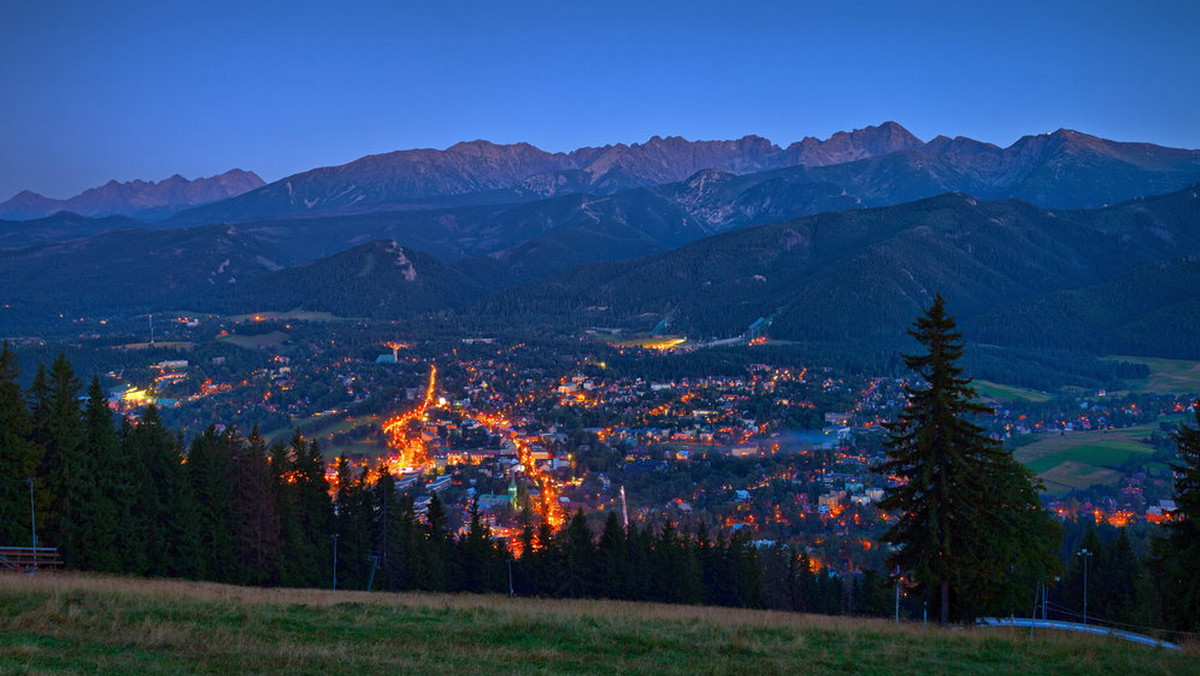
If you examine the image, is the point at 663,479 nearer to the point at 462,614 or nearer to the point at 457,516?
the point at 457,516

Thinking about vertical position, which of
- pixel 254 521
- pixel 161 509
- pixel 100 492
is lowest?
pixel 254 521

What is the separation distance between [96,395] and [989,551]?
31.0m

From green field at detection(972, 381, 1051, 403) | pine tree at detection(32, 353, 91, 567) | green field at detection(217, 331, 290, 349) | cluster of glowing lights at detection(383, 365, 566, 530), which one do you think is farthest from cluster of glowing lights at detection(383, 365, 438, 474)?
green field at detection(972, 381, 1051, 403)

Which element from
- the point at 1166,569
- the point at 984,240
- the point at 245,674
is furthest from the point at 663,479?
the point at 984,240

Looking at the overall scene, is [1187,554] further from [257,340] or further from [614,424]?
[257,340]

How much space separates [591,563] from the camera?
3916 cm

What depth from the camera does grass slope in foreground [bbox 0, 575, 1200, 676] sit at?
42.8 ft

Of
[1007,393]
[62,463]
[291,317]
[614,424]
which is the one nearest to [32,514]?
[62,463]

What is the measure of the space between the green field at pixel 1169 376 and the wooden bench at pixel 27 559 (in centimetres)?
11582

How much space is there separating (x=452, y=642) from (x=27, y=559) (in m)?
19.6

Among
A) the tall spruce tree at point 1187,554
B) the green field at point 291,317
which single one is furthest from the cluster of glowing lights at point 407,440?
the green field at point 291,317

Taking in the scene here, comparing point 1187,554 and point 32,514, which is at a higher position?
point 32,514

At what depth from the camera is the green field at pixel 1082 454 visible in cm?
6731

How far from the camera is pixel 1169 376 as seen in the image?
11312 centimetres
